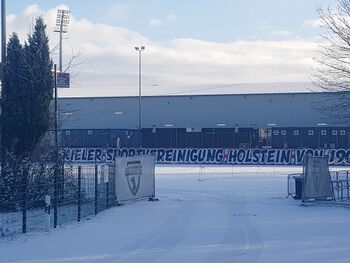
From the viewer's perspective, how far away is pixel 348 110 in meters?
32.5

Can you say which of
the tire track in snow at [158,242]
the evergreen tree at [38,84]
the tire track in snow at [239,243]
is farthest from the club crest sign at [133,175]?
the tire track in snow at [239,243]

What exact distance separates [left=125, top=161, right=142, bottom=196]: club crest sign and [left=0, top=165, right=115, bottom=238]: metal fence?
3.16 ft

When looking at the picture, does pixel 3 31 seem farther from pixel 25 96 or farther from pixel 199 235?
pixel 199 235

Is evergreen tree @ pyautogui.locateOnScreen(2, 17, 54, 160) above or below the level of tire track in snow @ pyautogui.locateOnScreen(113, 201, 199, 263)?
above

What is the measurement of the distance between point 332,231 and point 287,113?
57.6 m

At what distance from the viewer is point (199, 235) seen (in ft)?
55.3

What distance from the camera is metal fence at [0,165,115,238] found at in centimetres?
1820

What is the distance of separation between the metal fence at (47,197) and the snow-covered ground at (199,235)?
1.85 ft

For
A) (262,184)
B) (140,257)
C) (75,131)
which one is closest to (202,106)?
(75,131)

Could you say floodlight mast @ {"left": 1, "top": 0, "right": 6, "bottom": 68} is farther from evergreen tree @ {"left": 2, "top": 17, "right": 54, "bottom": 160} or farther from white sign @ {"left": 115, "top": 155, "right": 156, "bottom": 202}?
white sign @ {"left": 115, "top": 155, "right": 156, "bottom": 202}

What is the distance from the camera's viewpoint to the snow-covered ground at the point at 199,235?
540 inches

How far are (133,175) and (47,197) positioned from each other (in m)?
8.63

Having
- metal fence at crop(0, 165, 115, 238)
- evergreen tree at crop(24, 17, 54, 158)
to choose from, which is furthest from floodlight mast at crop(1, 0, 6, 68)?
metal fence at crop(0, 165, 115, 238)

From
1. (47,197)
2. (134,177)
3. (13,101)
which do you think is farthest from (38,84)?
(47,197)
